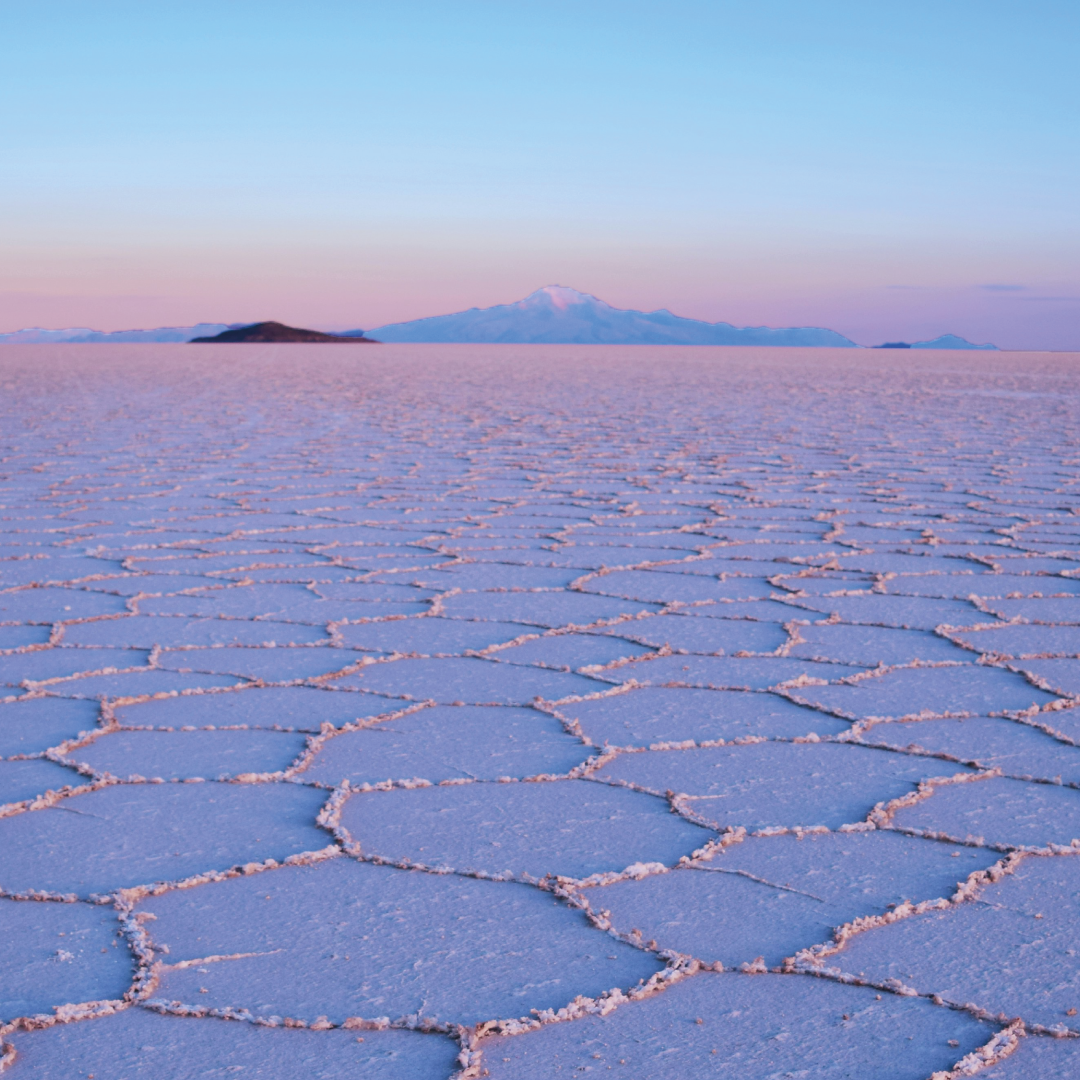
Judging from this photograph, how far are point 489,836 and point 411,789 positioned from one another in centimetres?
18

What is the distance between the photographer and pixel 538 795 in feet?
5.31

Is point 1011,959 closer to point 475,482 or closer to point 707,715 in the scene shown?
point 707,715

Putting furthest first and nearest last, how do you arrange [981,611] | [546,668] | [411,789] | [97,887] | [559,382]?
[559,382], [981,611], [546,668], [411,789], [97,887]

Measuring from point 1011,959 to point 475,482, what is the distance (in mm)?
3748

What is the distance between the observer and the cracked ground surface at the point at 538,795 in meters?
1.09

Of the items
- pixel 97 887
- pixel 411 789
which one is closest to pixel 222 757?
pixel 411 789

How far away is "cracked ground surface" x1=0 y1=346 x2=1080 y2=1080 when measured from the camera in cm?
109

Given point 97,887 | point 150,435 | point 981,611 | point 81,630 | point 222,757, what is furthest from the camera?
point 150,435

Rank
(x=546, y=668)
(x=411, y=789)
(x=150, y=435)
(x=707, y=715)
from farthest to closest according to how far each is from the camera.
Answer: (x=150, y=435), (x=546, y=668), (x=707, y=715), (x=411, y=789)

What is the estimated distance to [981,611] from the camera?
2676 mm

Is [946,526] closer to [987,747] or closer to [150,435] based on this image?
[987,747]

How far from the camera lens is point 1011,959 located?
1197mm

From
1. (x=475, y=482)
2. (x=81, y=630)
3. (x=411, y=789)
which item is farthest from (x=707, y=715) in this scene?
(x=475, y=482)

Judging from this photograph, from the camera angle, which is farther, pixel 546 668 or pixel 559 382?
pixel 559 382
